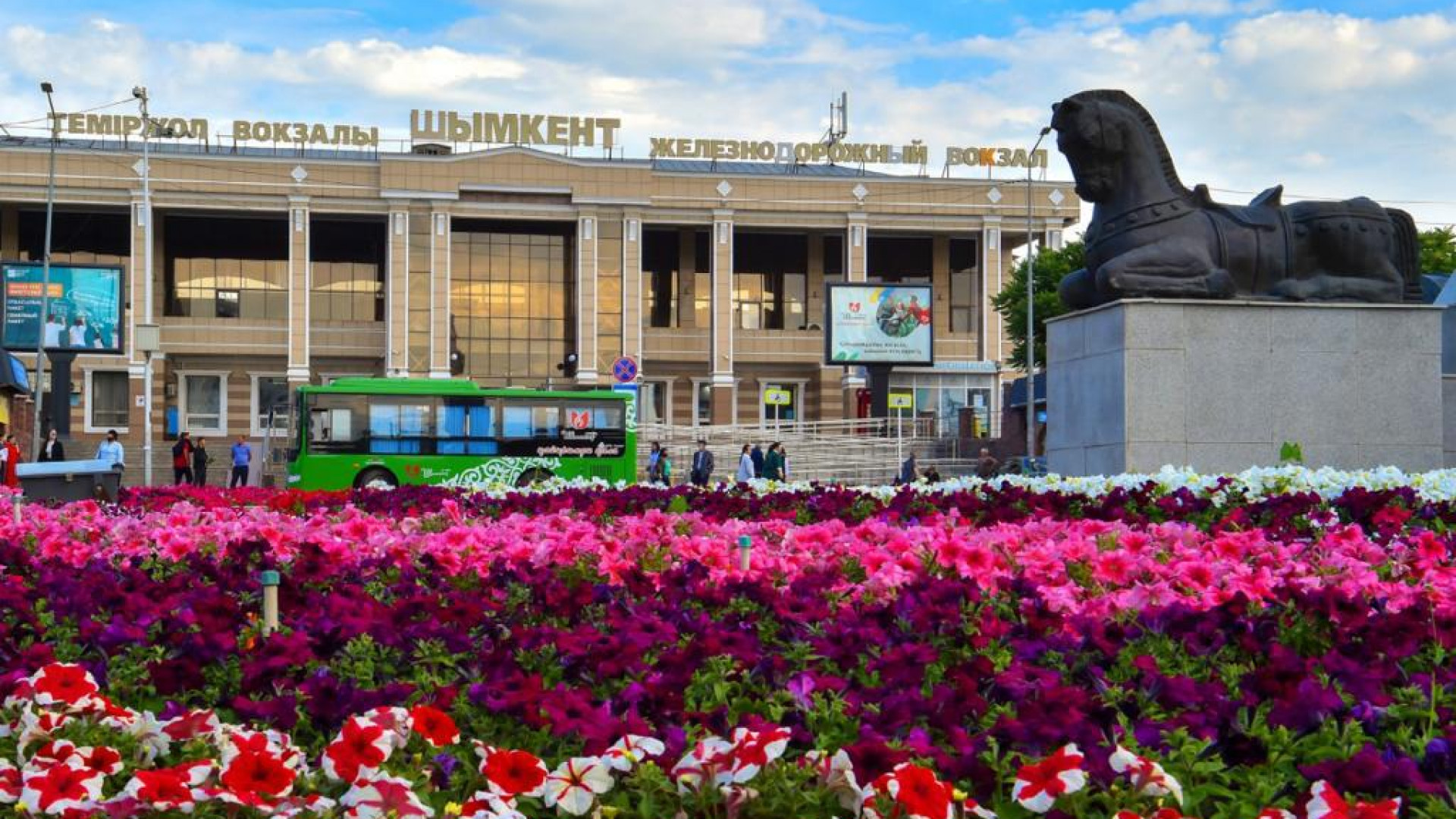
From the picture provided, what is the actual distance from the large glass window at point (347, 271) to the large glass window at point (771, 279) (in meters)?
15.0

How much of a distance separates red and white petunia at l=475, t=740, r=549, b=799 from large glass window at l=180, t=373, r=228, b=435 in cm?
6294

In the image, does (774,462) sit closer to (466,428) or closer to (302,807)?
(466,428)

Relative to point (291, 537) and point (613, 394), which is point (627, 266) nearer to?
point (613, 394)

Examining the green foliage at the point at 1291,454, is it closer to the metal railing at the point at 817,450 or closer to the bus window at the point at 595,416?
the bus window at the point at 595,416

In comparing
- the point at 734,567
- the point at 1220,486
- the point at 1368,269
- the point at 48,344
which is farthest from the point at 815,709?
the point at 48,344

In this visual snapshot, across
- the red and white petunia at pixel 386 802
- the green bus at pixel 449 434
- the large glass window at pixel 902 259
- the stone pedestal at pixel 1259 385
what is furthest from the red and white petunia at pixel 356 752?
the large glass window at pixel 902 259

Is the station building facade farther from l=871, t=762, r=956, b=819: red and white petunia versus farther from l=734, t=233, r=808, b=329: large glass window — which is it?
l=871, t=762, r=956, b=819: red and white petunia

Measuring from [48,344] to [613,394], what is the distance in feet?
65.3

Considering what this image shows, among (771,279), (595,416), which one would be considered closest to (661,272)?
(771,279)

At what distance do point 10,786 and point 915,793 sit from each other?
6.69ft

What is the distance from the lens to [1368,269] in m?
16.0

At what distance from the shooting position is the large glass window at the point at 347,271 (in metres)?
67.0

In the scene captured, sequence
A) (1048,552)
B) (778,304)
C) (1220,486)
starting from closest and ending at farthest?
(1048,552) → (1220,486) → (778,304)

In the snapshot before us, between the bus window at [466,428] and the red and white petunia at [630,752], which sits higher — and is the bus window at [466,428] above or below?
above
